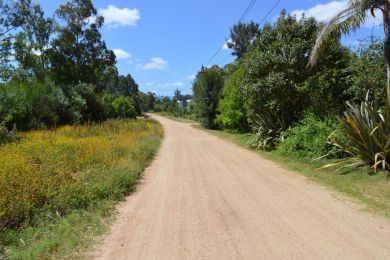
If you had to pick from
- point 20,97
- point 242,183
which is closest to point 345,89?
point 242,183

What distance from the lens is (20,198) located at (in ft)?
20.7

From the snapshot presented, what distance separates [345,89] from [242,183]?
7270mm

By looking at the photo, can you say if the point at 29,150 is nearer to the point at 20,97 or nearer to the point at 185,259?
the point at 185,259

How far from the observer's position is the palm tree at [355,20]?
32.9 ft

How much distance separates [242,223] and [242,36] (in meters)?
54.5

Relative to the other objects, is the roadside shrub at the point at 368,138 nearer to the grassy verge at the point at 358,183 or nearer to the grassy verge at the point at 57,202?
the grassy verge at the point at 358,183

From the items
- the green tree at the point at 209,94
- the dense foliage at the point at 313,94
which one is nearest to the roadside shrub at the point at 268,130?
the dense foliage at the point at 313,94

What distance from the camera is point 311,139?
13578 millimetres

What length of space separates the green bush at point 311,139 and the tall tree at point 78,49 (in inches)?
1077

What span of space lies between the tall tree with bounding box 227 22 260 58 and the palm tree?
149 ft

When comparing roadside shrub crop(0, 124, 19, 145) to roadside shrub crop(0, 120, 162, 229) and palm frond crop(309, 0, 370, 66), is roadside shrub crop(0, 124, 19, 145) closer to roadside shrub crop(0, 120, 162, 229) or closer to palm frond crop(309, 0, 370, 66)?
roadside shrub crop(0, 120, 162, 229)

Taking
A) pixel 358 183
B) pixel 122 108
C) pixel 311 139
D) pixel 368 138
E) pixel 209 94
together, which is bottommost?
pixel 358 183

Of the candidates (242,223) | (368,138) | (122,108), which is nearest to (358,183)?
(368,138)

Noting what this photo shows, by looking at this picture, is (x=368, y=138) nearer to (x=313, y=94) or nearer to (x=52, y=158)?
(x=313, y=94)
